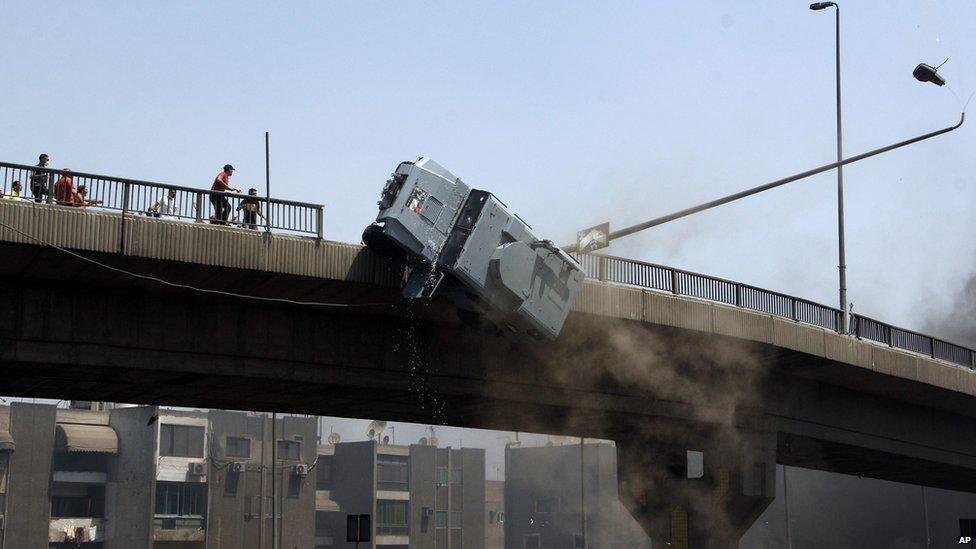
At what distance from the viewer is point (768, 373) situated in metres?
31.2

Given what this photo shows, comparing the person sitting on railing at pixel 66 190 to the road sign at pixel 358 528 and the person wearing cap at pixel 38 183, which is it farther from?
the road sign at pixel 358 528

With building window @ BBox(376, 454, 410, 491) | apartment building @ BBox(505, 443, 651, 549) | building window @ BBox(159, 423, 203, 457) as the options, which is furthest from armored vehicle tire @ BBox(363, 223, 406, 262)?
apartment building @ BBox(505, 443, 651, 549)

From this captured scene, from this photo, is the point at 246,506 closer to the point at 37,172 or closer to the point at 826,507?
the point at 826,507

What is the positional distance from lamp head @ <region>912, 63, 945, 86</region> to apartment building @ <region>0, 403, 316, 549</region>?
2396 inches

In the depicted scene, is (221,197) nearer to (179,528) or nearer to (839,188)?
(839,188)

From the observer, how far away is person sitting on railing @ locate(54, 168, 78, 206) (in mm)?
19000

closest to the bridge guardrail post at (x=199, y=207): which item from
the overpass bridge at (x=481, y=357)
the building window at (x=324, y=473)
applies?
the overpass bridge at (x=481, y=357)

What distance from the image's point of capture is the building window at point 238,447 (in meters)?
90.1

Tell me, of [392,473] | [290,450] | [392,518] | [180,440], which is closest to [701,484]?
[180,440]

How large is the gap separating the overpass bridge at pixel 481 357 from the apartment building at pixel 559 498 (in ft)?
291

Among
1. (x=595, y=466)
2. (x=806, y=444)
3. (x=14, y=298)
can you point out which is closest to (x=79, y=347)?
(x=14, y=298)

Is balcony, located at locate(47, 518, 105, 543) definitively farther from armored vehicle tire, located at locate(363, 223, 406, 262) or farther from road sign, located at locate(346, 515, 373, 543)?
armored vehicle tire, located at locate(363, 223, 406, 262)

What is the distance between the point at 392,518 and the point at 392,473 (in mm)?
4196

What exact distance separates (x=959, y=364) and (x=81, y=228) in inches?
1131
